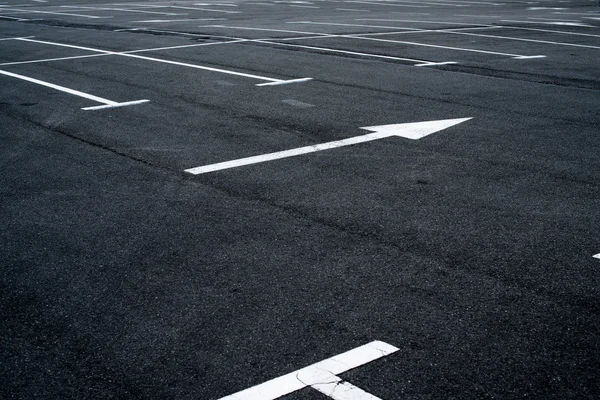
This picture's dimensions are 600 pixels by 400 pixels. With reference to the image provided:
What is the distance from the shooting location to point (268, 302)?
482 cm

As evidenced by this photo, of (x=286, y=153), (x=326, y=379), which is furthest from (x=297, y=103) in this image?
(x=326, y=379)

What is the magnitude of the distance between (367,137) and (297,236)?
320 centimetres

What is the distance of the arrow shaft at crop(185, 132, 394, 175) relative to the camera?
7.70 metres

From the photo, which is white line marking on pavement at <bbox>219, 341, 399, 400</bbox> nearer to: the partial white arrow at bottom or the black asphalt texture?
the black asphalt texture

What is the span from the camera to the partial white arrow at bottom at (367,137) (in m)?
7.79

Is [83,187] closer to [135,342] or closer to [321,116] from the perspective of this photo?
[135,342]

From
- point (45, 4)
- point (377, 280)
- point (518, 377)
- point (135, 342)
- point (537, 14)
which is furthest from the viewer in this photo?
point (45, 4)

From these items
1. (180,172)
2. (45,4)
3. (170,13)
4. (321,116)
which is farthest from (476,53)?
(45,4)

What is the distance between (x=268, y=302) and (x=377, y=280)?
30.8 inches

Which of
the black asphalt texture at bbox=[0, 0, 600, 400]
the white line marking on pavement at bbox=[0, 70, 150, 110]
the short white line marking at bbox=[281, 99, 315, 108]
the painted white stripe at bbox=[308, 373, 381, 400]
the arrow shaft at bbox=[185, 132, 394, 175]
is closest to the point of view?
the painted white stripe at bbox=[308, 373, 381, 400]

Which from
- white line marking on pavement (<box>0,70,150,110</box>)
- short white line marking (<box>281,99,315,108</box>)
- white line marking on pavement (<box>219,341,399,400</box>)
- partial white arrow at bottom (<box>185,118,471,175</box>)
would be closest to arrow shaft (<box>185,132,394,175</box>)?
partial white arrow at bottom (<box>185,118,471,175</box>)

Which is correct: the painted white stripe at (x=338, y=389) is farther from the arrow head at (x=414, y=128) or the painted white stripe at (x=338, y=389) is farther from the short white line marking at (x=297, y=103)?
the short white line marking at (x=297, y=103)

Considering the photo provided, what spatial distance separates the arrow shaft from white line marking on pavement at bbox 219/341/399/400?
3.77 metres

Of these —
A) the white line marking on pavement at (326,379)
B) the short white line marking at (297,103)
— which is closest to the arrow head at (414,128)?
the short white line marking at (297,103)
